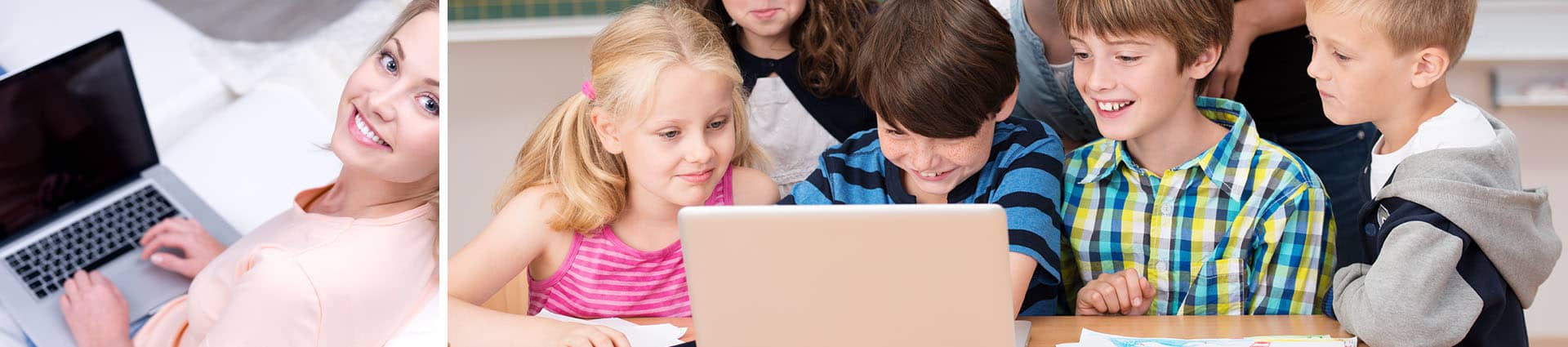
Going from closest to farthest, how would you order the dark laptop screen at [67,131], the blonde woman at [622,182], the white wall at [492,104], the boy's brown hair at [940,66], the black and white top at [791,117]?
the dark laptop screen at [67,131]
the boy's brown hair at [940,66]
the blonde woman at [622,182]
the black and white top at [791,117]
the white wall at [492,104]

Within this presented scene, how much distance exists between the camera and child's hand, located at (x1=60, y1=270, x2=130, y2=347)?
1.22 meters

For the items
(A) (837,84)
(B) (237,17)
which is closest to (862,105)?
(A) (837,84)

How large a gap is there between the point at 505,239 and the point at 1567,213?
2122 mm

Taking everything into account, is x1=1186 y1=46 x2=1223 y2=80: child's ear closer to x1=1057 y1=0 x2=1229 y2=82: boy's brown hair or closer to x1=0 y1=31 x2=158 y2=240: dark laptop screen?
x1=1057 y1=0 x2=1229 y2=82: boy's brown hair

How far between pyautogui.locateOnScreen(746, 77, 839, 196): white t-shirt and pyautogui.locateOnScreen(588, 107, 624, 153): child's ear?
0.71 feet

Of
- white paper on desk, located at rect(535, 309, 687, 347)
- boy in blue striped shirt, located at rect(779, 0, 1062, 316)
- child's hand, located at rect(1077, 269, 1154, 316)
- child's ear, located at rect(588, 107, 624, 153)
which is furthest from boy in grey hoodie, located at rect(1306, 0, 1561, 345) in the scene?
child's ear, located at rect(588, 107, 624, 153)

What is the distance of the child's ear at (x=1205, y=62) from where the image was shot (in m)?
1.49

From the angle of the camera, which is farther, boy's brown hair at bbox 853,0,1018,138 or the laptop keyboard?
boy's brown hair at bbox 853,0,1018,138

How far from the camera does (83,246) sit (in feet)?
3.99

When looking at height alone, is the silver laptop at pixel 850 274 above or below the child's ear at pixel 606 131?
above

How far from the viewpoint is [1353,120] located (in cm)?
142

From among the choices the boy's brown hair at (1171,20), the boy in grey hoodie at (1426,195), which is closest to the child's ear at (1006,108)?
the boy's brown hair at (1171,20)

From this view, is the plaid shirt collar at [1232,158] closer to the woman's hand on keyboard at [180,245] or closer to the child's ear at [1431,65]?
the child's ear at [1431,65]

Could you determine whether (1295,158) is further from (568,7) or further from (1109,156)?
(568,7)
